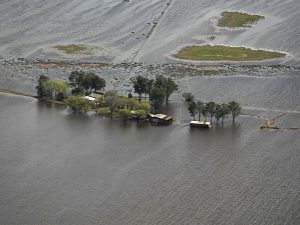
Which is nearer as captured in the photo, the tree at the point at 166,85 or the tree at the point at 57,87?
the tree at the point at 166,85

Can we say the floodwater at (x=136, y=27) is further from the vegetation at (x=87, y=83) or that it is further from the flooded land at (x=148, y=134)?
the vegetation at (x=87, y=83)

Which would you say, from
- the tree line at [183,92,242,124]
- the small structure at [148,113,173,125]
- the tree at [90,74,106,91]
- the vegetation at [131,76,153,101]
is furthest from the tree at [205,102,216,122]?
the tree at [90,74,106,91]

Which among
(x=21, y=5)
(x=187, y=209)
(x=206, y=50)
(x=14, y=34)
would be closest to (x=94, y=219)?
(x=187, y=209)

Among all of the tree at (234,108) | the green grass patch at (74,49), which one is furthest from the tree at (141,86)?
the green grass patch at (74,49)

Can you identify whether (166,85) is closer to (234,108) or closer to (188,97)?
(188,97)

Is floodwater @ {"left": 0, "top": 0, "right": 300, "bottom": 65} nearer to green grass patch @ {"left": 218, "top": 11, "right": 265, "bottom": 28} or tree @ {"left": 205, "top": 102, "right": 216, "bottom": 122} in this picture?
green grass patch @ {"left": 218, "top": 11, "right": 265, "bottom": 28}
